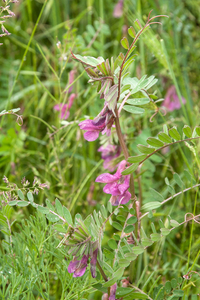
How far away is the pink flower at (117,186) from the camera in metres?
0.64

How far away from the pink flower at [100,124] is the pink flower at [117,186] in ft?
0.28

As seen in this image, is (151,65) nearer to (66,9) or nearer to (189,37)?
(189,37)

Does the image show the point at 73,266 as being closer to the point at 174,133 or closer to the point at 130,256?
the point at 130,256

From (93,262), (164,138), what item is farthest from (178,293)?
(164,138)

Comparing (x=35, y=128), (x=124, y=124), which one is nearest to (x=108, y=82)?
(x=124, y=124)

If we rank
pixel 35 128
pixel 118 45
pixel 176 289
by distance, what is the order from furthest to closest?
pixel 118 45
pixel 35 128
pixel 176 289

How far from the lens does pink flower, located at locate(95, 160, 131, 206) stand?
2.09 ft

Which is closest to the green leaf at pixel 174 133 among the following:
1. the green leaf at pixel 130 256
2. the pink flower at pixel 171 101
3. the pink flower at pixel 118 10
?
the green leaf at pixel 130 256

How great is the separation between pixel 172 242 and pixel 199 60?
1005 millimetres

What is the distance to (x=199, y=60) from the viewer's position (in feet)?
5.51

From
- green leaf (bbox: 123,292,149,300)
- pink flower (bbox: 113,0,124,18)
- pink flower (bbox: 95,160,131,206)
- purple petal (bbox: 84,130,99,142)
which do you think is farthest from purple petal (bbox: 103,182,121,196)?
pink flower (bbox: 113,0,124,18)

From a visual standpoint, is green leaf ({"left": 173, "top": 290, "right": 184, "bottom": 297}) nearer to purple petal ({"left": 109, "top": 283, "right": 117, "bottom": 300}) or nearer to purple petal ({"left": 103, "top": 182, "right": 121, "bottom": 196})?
purple petal ({"left": 109, "top": 283, "right": 117, "bottom": 300})

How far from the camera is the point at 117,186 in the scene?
645 millimetres

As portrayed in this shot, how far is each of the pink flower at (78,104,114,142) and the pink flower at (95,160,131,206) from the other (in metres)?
0.09
